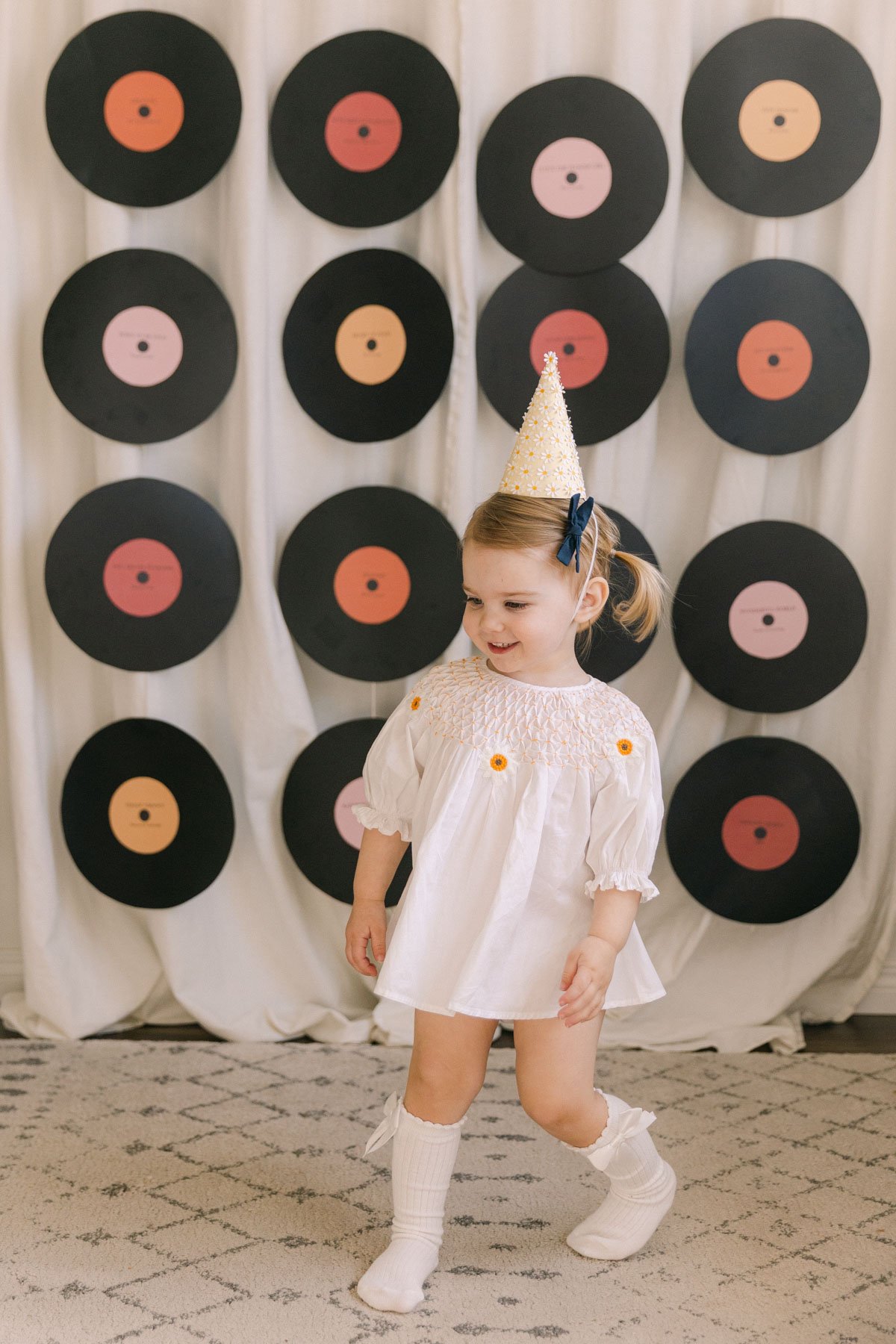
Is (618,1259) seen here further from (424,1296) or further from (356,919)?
(356,919)

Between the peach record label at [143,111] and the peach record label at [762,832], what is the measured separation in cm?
154

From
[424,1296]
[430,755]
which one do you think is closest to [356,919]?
[430,755]

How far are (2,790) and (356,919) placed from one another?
110cm

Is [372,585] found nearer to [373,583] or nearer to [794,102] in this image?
[373,583]

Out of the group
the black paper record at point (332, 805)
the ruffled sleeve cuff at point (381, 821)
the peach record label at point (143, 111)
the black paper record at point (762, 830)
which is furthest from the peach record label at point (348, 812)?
the peach record label at point (143, 111)

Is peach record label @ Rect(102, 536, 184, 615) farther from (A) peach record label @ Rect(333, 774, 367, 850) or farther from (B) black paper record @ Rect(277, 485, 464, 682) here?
(A) peach record label @ Rect(333, 774, 367, 850)

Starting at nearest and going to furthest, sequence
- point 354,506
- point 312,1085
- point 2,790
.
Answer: point 312,1085
point 354,506
point 2,790

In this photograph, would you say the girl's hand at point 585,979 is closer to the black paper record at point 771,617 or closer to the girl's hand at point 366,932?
the girl's hand at point 366,932

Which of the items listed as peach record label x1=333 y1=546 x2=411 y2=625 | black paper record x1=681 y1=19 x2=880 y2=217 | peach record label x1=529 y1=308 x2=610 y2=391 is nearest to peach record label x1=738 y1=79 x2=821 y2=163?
black paper record x1=681 y1=19 x2=880 y2=217

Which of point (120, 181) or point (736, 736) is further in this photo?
point (736, 736)

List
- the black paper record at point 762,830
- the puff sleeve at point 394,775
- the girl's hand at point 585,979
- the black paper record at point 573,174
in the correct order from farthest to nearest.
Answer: the black paper record at point 762,830 → the black paper record at point 573,174 → the puff sleeve at point 394,775 → the girl's hand at point 585,979

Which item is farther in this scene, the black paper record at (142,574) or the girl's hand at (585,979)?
the black paper record at (142,574)

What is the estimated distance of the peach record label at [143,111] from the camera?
212cm

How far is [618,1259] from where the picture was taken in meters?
1.53
